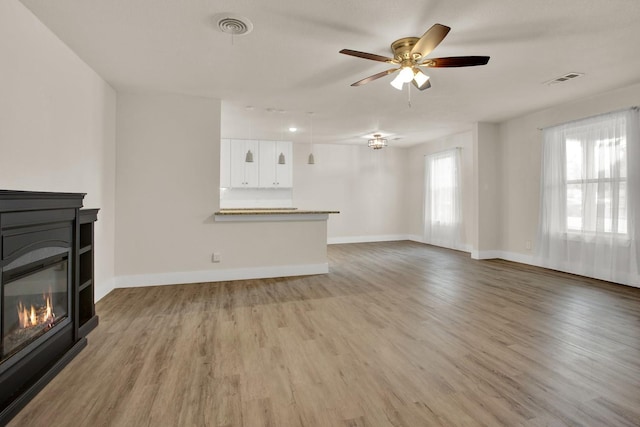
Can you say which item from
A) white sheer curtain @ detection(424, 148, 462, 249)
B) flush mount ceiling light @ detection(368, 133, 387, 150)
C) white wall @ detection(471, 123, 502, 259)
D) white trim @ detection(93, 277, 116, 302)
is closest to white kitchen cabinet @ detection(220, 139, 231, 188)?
flush mount ceiling light @ detection(368, 133, 387, 150)

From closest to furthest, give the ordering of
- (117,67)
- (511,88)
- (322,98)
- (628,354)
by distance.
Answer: (628,354), (117,67), (511,88), (322,98)

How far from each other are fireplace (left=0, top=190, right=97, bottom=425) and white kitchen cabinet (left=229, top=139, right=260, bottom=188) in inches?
191

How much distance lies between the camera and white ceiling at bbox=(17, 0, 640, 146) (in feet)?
7.75

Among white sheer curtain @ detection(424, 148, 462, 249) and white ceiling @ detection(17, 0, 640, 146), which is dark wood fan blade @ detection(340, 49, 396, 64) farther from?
white sheer curtain @ detection(424, 148, 462, 249)

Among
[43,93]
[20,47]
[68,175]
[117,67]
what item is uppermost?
[117,67]

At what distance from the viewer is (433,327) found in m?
2.73

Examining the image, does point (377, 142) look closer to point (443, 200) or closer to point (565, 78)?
point (443, 200)

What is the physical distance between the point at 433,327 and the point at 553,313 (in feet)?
4.32

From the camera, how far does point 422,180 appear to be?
8.31 m

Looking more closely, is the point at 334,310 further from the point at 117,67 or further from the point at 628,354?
the point at 117,67

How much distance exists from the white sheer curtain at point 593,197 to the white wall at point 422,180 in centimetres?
165

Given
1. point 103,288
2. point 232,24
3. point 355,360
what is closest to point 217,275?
point 103,288

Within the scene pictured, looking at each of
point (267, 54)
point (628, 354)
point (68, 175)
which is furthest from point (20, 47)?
point (628, 354)

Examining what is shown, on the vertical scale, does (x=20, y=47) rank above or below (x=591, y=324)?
above
